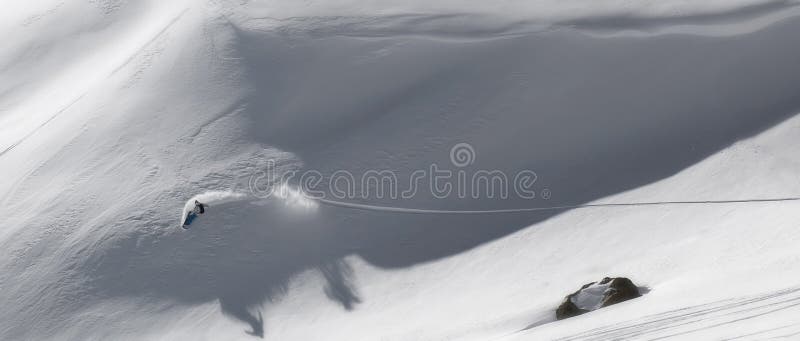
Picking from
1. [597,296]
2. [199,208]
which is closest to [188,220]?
[199,208]

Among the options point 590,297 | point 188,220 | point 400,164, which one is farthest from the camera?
point 400,164

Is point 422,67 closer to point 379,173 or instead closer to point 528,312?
point 379,173

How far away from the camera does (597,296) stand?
15.1 m

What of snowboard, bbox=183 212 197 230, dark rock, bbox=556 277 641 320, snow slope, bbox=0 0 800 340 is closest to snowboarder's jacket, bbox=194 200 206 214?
snowboard, bbox=183 212 197 230

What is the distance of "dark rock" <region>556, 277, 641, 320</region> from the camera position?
48.4ft

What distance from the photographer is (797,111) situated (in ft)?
65.0

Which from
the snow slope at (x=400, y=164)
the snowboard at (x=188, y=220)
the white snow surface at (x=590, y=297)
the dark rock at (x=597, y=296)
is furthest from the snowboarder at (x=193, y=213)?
the white snow surface at (x=590, y=297)

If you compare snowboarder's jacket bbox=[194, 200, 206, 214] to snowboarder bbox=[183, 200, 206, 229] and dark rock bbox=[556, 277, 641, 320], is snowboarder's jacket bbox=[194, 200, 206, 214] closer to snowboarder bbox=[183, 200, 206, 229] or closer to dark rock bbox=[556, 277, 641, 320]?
snowboarder bbox=[183, 200, 206, 229]

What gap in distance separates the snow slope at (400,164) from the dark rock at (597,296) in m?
0.56

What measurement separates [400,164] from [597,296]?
7.38 meters

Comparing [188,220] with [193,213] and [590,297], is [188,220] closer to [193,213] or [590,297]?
[193,213]

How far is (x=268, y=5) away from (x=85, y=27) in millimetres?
8446

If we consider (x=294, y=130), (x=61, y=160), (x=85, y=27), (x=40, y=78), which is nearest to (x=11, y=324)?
(x=61, y=160)

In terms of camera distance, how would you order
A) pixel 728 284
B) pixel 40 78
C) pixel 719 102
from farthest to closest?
1. pixel 40 78
2. pixel 719 102
3. pixel 728 284
